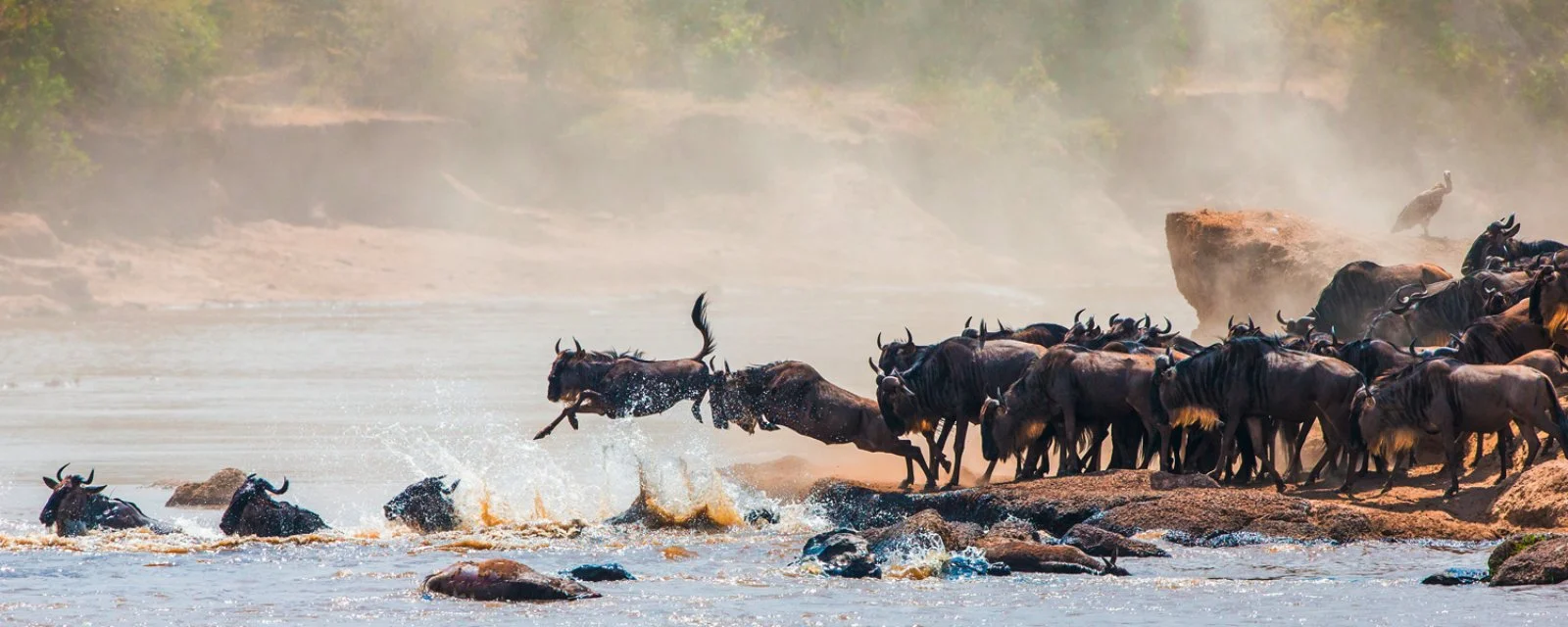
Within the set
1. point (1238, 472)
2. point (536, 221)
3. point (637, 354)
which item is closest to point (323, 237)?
point (536, 221)

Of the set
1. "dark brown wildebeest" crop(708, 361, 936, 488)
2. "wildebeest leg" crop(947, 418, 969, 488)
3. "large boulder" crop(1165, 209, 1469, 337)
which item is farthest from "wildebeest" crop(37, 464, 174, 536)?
"large boulder" crop(1165, 209, 1469, 337)

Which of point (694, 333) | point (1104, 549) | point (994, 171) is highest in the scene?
point (994, 171)

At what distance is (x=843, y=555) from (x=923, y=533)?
464 millimetres

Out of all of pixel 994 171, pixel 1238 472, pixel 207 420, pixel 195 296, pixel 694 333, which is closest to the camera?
pixel 1238 472

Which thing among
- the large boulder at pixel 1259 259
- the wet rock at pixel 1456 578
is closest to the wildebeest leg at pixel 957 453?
the wet rock at pixel 1456 578

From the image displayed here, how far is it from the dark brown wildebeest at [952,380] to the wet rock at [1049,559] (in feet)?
10.3

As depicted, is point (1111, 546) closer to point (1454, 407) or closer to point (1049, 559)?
point (1049, 559)

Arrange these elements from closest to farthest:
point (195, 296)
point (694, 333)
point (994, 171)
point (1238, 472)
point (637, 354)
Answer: point (1238, 472) → point (637, 354) → point (694, 333) → point (195, 296) → point (994, 171)

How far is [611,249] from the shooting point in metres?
50.9

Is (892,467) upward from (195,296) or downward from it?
downward

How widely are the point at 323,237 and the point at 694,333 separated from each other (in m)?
15.4

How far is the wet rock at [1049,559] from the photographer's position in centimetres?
1142

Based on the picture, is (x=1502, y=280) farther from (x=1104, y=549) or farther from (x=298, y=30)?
(x=298, y=30)

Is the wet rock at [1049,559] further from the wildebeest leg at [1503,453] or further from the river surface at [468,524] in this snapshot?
the wildebeest leg at [1503,453]
